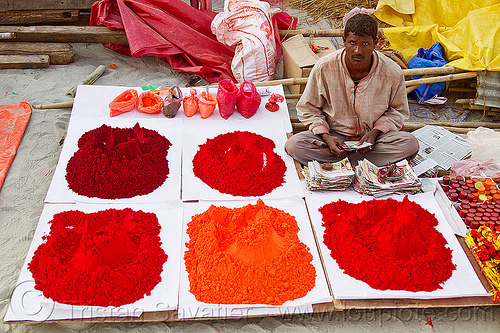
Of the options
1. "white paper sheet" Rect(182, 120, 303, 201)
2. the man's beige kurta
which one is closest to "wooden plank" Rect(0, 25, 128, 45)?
"white paper sheet" Rect(182, 120, 303, 201)

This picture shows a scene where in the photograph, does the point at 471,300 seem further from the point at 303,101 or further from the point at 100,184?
the point at 100,184

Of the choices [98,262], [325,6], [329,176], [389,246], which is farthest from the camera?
[325,6]

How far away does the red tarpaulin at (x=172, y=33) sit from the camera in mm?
3928

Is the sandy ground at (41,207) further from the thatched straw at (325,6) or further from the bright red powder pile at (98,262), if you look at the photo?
the thatched straw at (325,6)

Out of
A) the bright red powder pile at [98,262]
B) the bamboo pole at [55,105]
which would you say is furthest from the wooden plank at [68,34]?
the bright red powder pile at [98,262]

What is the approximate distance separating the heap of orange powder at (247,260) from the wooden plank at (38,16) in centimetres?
313

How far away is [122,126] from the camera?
3.10 metres

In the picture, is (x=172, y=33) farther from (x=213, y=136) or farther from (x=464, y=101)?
(x=464, y=101)

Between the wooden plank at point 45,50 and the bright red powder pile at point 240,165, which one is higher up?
the bright red powder pile at point 240,165

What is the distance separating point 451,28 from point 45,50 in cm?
396

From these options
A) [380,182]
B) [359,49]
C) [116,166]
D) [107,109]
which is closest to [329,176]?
[380,182]

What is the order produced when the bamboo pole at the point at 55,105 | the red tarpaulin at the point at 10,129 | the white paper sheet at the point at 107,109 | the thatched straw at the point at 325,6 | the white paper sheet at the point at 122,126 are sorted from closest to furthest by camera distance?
the white paper sheet at the point at 122,126 < the red tarpaulin at the point at 10,129 < the white paper sheet at the point at 107,109 < the bamboo pole at the point at 55,105 < the thatched straw at the point at 325,6

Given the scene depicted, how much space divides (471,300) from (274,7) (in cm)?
423

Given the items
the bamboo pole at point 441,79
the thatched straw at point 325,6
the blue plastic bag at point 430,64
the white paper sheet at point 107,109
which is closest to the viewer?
the white paper sheet at point 107,109
